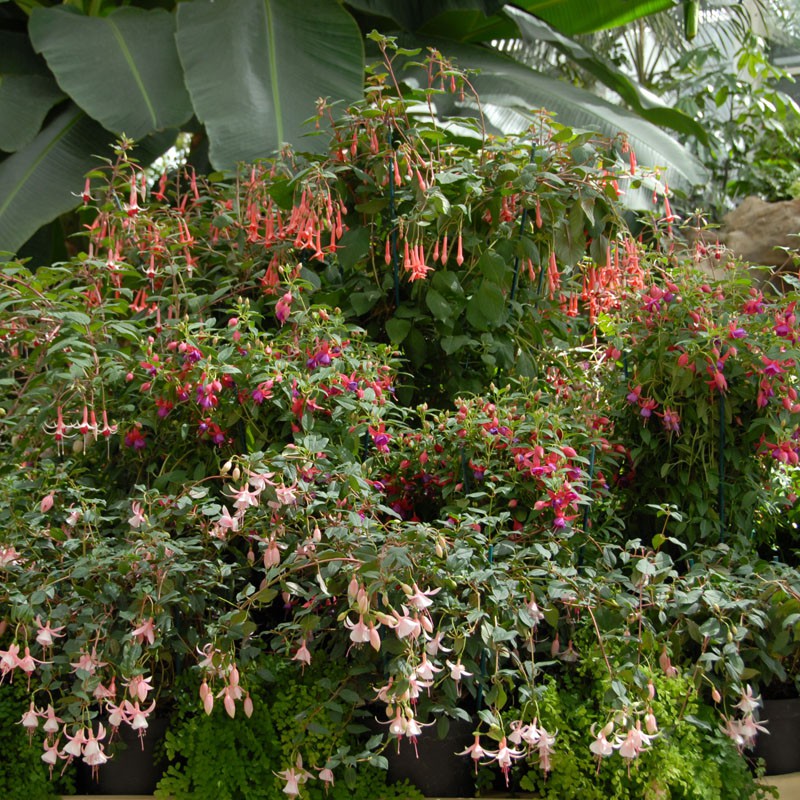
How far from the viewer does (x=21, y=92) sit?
378 centimetres

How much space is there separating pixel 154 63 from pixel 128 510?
7.89 feet

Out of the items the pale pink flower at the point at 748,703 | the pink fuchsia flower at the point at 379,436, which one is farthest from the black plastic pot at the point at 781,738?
the pink fuchsia flower at the point at 379,436

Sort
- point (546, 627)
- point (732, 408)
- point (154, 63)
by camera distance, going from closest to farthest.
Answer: point (546, 627), point (732, 408), point (154, 63)

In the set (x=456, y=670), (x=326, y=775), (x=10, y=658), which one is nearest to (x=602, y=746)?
(x=456, y=670)

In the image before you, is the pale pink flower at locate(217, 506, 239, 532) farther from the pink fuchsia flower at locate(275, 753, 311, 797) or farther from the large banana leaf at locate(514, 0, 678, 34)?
the large banana leaf at locate(514, 0, 678, 34)

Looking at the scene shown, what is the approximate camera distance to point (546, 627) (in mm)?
1561

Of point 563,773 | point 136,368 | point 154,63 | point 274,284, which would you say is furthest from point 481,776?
point 154,63

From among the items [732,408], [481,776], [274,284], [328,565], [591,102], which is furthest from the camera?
[591,102]

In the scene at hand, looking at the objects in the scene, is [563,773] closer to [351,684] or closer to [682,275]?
[351,684]

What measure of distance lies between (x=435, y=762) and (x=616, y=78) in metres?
3.70

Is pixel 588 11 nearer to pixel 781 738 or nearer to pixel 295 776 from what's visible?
pixel 781 738

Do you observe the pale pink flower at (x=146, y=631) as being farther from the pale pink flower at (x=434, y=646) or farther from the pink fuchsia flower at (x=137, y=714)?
the pale pink flower at (x=434, y=646)

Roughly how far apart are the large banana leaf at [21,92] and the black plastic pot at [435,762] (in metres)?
2.94

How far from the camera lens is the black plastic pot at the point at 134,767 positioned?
1435 millimetres
